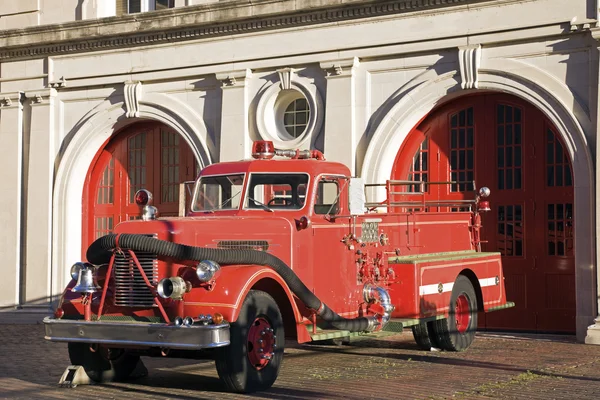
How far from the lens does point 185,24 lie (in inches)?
742

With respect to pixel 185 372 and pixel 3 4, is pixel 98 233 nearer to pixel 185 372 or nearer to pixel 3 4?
pixel 3 4

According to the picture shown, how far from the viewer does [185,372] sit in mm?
11609

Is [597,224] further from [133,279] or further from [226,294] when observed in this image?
[133,279]

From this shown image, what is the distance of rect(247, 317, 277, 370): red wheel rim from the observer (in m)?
9.73

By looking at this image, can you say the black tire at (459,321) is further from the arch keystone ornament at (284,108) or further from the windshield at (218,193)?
the arch keystone ornament at (284,108)

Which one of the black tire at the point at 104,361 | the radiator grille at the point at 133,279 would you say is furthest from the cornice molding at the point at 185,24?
the radiator grille at the point at 133,279

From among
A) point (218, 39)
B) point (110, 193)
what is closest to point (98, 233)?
point (110, 193)

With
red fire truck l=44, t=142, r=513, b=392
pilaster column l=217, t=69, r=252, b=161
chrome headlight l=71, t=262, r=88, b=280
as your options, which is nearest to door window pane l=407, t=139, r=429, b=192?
pilaster column l=217, t=69, r=252, b=161

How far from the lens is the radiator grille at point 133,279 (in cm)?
980

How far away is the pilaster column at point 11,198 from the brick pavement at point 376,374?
5.60 m

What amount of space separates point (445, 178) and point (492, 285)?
10.3 feet

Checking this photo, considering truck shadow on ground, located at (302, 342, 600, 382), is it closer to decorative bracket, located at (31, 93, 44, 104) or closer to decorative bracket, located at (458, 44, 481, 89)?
decorative bracket, located at (458, 44, 481, 89)

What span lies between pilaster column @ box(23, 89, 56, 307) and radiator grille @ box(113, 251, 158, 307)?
426 inches

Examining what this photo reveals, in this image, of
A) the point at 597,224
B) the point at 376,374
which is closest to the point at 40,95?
the point at 597,224
